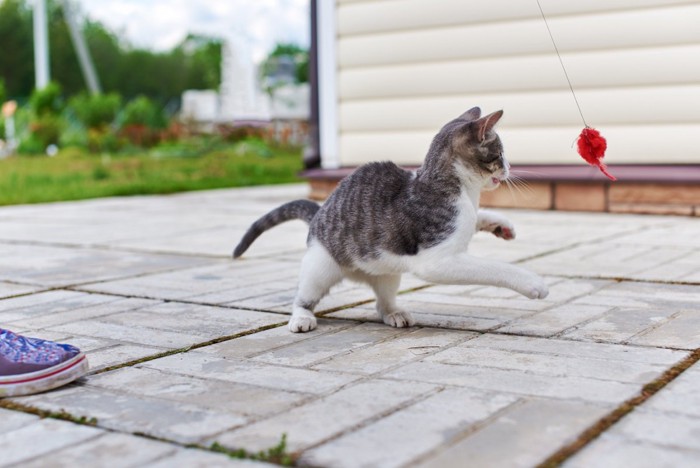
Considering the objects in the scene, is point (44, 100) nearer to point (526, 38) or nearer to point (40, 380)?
point (526, 38)

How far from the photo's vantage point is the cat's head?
9.45 feet

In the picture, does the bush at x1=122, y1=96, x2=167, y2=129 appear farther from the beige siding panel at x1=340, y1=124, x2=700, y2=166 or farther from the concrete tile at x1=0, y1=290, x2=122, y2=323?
the concrete tile at x1=0, y1=290, x2=122, y2=323

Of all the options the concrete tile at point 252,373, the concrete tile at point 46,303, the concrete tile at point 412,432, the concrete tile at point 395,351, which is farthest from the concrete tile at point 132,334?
the concrete tile at point 412,432

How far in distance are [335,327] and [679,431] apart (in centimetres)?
141

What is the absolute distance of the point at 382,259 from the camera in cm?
289

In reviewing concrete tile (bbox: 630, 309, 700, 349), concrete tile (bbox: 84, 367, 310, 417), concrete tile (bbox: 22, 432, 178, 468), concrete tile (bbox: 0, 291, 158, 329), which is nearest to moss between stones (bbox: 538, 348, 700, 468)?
concrete tile (bbox: 630, 309, 700, 349)

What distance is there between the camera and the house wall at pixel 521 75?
21.3ft

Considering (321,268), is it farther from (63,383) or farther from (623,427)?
(623,427)

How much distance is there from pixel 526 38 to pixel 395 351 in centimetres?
487

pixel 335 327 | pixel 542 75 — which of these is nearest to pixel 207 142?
pixel 542 75

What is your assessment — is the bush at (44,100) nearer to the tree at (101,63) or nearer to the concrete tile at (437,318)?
the concrete tile at (437,318)

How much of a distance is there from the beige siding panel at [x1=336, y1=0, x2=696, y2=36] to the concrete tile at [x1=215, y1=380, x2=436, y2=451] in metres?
5.13

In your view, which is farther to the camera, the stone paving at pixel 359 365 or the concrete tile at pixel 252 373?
the concrete tile at pixel 252 373

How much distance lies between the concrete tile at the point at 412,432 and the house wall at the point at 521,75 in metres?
4.98
